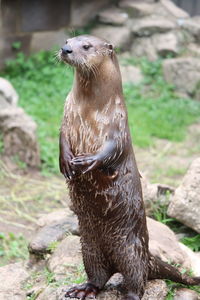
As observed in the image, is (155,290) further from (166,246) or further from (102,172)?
(102,172)

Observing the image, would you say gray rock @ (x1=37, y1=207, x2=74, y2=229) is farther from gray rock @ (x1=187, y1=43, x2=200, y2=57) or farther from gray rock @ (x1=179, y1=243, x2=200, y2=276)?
gray rock @ (x1=187, y1=43, x2=200, y2=57)

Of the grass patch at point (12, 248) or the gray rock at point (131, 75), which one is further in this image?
the gray rock at point (131, 75)

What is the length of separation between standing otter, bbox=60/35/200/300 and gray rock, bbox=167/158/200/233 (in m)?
0.94

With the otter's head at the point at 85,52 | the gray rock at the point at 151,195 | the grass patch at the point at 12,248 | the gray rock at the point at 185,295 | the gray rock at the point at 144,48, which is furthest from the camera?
the gray rock at the point at 144,48

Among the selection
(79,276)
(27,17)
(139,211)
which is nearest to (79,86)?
(139,211)

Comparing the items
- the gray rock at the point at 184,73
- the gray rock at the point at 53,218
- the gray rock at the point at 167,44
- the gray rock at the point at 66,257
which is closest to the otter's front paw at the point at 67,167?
the gray rock at the point at 66,257

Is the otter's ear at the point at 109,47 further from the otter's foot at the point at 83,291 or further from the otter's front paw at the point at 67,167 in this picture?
the otter's foot at the point at 83,291

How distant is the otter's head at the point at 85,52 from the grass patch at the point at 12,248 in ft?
8.47

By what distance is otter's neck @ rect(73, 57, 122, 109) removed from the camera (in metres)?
2.66

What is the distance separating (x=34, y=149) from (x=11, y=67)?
3092 mm

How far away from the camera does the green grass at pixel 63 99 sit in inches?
299

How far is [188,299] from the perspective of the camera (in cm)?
337

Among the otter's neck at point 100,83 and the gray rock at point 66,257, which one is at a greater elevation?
the otter's neck at point 100,83

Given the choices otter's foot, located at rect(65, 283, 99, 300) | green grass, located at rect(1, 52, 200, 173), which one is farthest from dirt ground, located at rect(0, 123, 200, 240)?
otter's foot, located at rect(65, 283, 99, 300)
